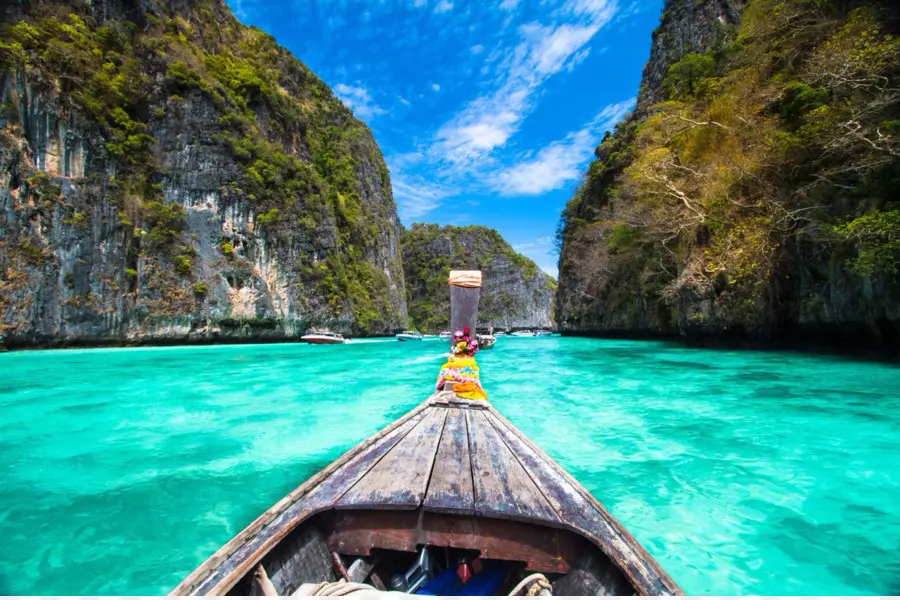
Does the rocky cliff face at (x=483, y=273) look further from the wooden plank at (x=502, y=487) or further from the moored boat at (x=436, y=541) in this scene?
the moored boat at (x=436, y=541)

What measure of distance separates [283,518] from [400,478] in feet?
2.13

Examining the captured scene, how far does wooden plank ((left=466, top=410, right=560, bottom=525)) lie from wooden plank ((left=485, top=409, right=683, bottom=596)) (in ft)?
Answer: 0.20

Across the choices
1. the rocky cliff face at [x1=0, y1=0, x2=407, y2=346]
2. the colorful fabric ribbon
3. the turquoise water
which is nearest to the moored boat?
the turquoise water

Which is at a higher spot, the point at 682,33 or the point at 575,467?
the point at 682,33

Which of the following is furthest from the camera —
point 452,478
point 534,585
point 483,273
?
point 483,273

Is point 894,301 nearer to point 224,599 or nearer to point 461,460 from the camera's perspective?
point 461,460

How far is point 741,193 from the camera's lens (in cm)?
1238

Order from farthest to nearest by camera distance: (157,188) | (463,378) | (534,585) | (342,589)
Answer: (157,188)
(463,378)
(534,585)
(342,589)

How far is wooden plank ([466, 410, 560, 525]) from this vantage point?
177cm

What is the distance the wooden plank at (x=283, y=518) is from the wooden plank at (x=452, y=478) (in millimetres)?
430

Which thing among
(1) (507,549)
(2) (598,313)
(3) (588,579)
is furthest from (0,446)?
(2) (598,313)

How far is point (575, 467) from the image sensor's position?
394cm

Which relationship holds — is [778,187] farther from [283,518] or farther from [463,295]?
[283,518]

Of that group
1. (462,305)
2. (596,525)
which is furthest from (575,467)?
(462,305)
